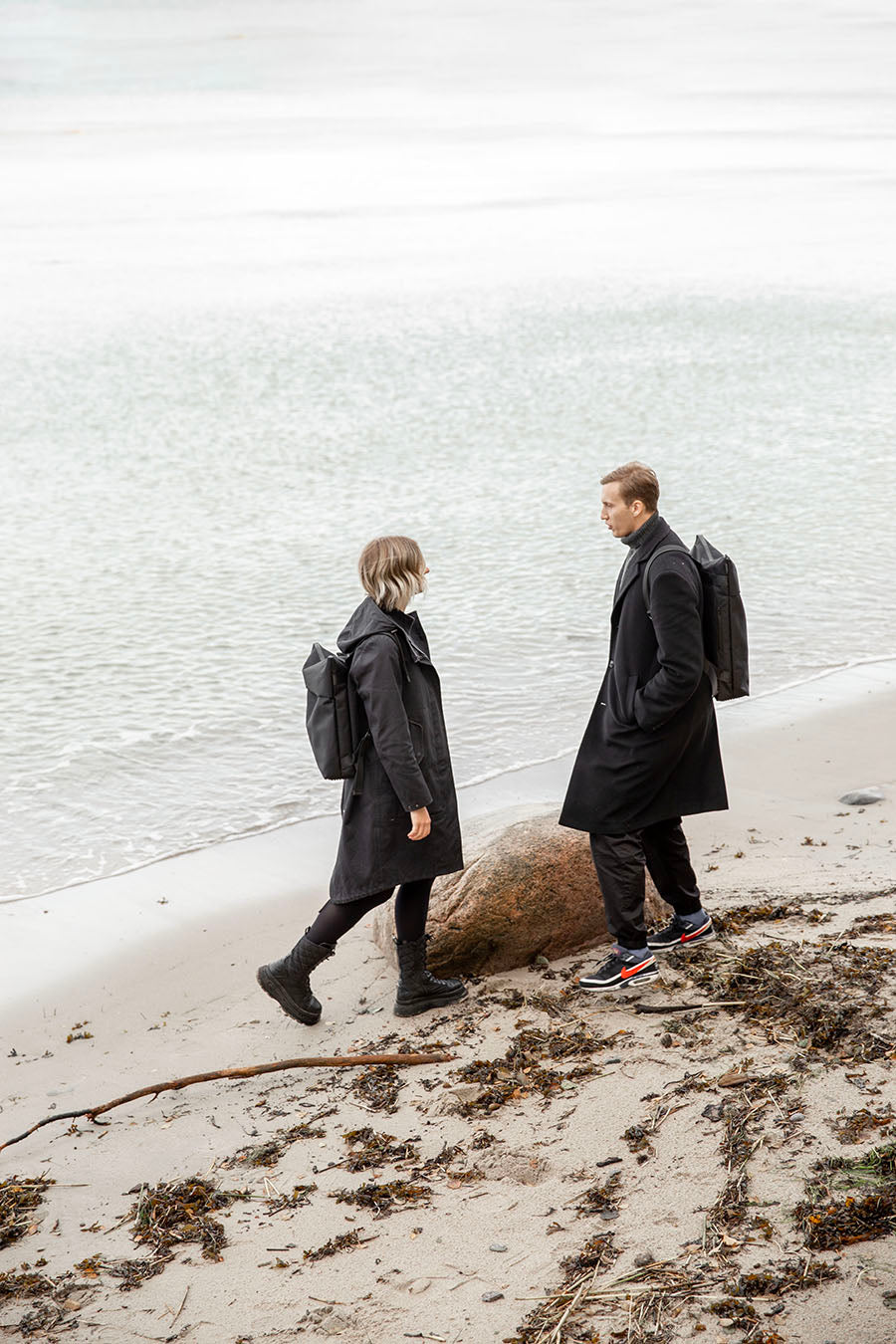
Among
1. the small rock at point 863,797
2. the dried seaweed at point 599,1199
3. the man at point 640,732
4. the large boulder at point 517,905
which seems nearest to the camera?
the dried seaweed at point 599,1199

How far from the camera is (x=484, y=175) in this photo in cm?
6100

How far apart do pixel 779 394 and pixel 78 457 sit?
10982 millimetres

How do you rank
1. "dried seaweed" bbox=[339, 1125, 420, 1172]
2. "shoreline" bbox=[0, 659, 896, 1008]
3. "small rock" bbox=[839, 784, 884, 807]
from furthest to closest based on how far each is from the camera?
"small rock" bbox=[839, 784, 884, 807] → "shoreline" bbox=[0, 659, 896, 1008] → "dried seaweed" bbox=[339, 1125, 420, 1172]

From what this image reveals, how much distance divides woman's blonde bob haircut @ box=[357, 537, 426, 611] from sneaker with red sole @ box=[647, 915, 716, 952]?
1.56 metres

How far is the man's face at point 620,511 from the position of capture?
435 cm

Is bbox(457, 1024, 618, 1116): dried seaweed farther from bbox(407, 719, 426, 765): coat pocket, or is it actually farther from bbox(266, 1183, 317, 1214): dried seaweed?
bbox(407, 719, 426, 765): coat pocket

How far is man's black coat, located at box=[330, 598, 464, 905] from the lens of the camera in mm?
4324

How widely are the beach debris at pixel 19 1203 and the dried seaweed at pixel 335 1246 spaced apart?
0.87 meters

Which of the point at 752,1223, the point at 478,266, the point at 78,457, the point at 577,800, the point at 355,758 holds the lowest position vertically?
the point at 752,1223

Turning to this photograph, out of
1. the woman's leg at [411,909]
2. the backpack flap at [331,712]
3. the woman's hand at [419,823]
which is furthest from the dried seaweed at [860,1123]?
the backpack flap at [331,712]

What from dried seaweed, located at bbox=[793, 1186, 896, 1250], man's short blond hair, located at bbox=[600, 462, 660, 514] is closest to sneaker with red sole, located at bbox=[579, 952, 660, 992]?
dried seaweed, located at bbox=[793, 1186, 896, 1250]

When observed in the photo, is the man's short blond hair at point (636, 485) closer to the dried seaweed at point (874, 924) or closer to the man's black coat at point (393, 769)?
the man's black coat at point (393, 769)

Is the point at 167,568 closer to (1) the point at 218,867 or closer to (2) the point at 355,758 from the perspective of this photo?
(1) the point at 218,867

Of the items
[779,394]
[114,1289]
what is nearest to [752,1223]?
[114,1289]
